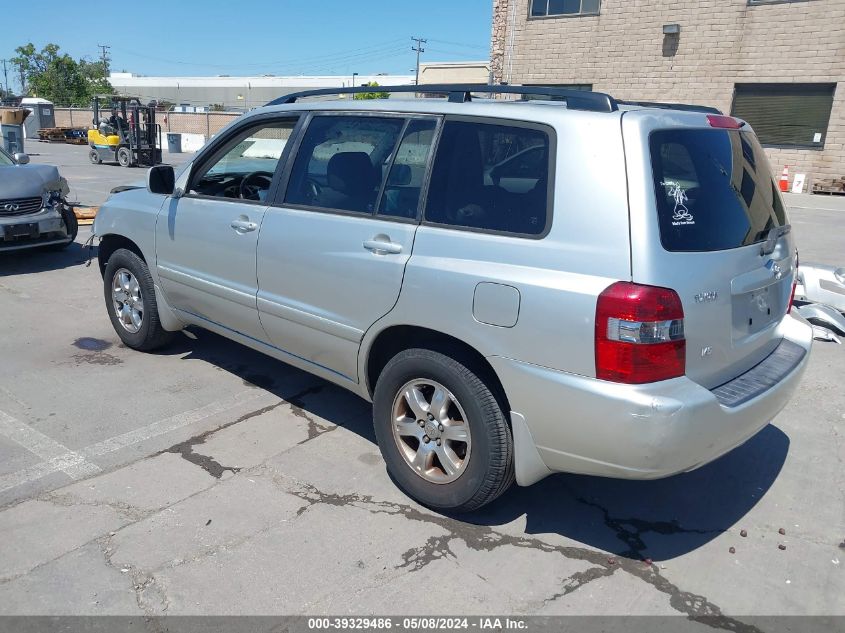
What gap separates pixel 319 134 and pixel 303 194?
1.19 ft

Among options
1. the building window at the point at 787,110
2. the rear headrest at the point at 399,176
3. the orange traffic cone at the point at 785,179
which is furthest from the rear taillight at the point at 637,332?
the orange traffic cone at the point at 785,179

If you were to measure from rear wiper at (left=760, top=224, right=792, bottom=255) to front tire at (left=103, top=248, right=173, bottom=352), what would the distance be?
399 centimetres

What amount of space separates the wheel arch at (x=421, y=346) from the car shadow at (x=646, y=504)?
0.68 m

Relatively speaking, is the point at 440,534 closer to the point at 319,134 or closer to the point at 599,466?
the point at 599,466

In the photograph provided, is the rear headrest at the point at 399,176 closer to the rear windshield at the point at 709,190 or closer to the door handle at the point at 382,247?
the door handle at the point at 382,247

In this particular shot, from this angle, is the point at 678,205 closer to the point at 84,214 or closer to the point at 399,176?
the point at 399,176

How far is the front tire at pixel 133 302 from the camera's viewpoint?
5055 mm

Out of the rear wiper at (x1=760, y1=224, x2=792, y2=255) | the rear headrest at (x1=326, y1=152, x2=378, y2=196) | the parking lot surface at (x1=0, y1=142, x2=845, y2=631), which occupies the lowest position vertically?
the parking lot surface at (x1=0, y1=142, x2=845, y2=631)

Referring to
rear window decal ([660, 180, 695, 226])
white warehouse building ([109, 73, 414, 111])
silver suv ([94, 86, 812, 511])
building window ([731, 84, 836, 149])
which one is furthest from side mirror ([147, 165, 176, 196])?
white warehouse building ([109, 73, 414, 111])

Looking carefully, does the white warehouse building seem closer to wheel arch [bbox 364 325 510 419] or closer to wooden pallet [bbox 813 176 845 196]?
wooden pallet [bbox 813 176 845 196]

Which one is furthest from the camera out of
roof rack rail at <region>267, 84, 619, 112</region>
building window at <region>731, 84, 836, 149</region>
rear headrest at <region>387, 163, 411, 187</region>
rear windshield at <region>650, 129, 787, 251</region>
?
building window at <region>731, 84, 836, 149</region>

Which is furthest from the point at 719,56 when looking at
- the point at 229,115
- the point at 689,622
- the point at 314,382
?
the point at 229,115

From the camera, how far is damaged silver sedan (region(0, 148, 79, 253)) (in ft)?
25.1

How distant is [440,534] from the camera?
127 inches
